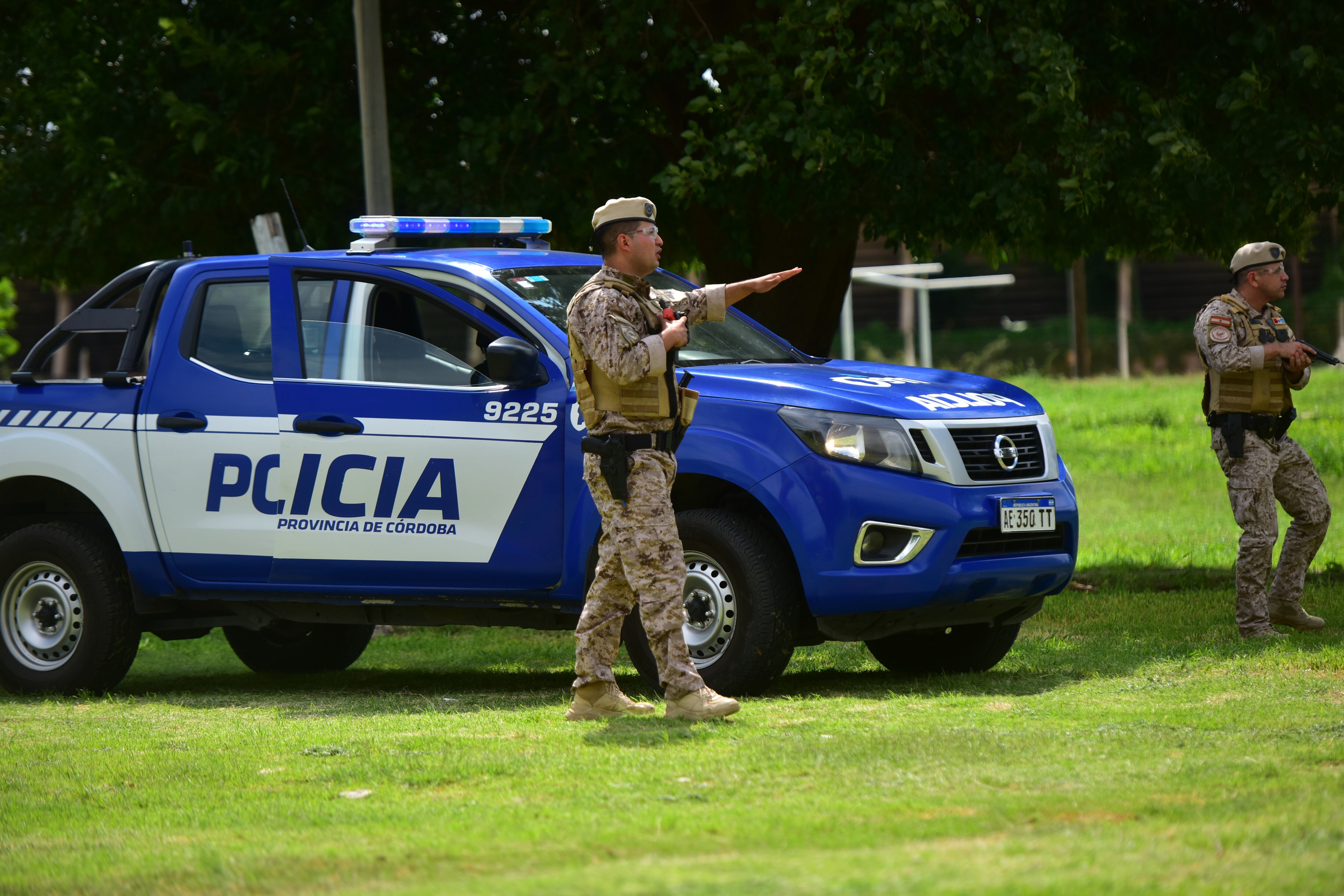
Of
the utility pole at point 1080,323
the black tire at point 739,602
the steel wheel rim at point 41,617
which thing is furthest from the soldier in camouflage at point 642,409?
the utility pole at point 1080,323

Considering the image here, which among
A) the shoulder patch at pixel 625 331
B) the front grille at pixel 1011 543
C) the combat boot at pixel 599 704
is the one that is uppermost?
the shoulder patch at pixel 625 331

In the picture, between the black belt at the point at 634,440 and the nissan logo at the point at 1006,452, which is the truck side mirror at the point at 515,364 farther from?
the nissan logo at the point at 1006,452

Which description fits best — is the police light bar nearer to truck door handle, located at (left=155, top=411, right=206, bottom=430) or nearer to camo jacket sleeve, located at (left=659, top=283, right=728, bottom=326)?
truck door handle, located at (left=155, top=411, right=206, bottom=430)

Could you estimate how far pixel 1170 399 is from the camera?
26516 millimetres

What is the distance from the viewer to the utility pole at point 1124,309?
1527 inches

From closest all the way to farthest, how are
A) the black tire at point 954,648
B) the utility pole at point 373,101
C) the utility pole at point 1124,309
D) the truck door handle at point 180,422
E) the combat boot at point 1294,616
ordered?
the black tire at point 954,648 < the truck door handle at point 180,422 < the combat boot at point 1294,616 < the utility pole at point 373,101 < the utility pole at point 1124,309

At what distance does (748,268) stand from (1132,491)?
736 cm

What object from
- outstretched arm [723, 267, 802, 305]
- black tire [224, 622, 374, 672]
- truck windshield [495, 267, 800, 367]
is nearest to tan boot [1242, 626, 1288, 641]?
truck windshield [495, 267, 800, 367]

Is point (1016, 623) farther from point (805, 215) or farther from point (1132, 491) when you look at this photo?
point (1132, 491)

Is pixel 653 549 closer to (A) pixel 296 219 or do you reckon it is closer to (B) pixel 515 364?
(B) pixel 515 364

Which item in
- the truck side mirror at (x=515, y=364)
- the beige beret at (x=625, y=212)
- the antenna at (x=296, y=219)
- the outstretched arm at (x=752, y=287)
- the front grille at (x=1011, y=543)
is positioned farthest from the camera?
the antenna at (x=296, y=219)

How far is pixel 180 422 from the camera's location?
26.3 ft

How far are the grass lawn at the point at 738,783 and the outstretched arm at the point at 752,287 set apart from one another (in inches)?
58.6

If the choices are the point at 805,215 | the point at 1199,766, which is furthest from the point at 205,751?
the point at 805,215
